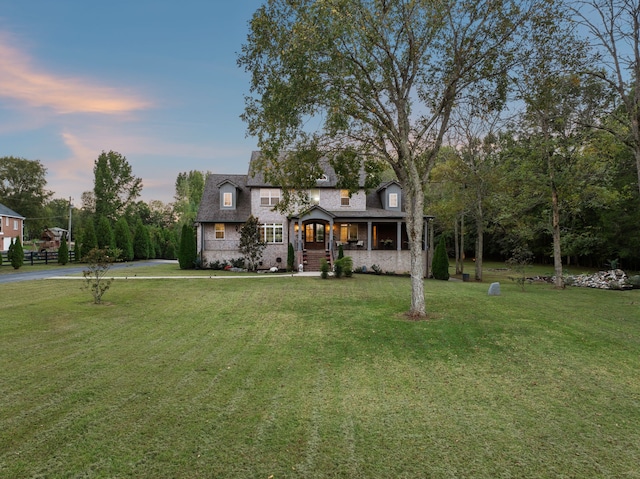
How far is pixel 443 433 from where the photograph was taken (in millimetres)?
4156

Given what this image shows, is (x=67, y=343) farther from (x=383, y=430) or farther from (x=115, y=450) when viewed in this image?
(x=383, y=430)

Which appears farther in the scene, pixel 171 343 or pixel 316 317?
pixel 316 317

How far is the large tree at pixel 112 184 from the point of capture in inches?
1956

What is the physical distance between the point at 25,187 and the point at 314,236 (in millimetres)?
55209

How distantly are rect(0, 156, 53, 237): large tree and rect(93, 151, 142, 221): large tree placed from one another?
15.1 m

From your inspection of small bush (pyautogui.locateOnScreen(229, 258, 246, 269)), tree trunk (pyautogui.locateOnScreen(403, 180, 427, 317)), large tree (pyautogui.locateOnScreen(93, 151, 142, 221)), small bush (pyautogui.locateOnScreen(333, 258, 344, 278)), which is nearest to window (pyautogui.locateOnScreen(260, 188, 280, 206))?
small bush (pyautogui.locateOnScreen(229, 258, 246, 269))

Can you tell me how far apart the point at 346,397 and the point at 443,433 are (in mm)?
1423

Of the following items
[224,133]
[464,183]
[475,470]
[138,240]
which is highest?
[224,133]

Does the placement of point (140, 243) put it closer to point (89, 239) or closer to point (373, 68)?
point (89, 239)

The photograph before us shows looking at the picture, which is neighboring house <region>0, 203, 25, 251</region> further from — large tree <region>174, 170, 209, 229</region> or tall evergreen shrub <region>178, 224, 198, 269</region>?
tall evergreen shrub <region>178, 224, 198, 269</region>

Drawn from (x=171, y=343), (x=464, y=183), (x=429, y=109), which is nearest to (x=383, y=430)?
(x=171, y=343)

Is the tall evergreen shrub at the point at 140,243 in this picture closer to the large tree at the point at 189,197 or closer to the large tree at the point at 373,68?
the large tree at the point at 189,197

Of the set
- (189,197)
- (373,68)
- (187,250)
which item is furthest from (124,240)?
(373,68)

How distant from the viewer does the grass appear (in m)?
3.60
